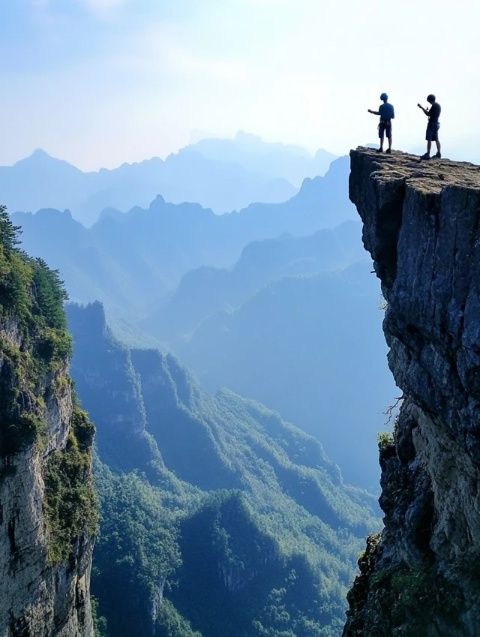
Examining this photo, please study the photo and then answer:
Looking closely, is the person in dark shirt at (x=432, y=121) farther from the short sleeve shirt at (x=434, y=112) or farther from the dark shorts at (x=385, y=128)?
the dark shorts at (x=385, y=128)

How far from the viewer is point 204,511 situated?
80500 mm

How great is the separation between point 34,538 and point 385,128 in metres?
21.1

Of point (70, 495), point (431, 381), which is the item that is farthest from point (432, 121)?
point (70, 495)

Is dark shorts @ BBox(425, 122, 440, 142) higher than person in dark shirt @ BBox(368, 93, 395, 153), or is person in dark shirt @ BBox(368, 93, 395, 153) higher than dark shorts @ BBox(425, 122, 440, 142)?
person in dark shirt @ BBox(368, 93, 395, 153)

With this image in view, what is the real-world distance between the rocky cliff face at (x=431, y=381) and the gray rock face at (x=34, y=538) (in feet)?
49.3

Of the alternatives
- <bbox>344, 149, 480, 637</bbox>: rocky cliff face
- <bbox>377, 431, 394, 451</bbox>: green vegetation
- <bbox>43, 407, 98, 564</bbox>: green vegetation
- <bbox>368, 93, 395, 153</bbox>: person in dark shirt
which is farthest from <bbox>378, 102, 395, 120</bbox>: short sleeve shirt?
<bbox>43, 407, 98, 564</bbox>: green vegetation

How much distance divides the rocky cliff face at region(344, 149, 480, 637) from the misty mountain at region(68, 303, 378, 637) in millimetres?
49642

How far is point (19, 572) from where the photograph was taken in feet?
81.0

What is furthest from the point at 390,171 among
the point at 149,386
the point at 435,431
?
the point at 149,386

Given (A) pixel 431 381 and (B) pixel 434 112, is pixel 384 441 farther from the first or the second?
(B) pixel 434 112

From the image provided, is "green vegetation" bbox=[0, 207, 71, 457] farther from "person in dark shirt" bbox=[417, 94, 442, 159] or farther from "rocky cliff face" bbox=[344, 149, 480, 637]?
"person in dark shirt" bbox=[417, 94, 442, 159]

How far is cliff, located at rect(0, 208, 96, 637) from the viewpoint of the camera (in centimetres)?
2456

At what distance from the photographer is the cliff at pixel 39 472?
967 inches

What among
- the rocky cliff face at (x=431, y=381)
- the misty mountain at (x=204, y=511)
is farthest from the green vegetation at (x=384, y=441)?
the misty mountain at (x=204, y=511)
